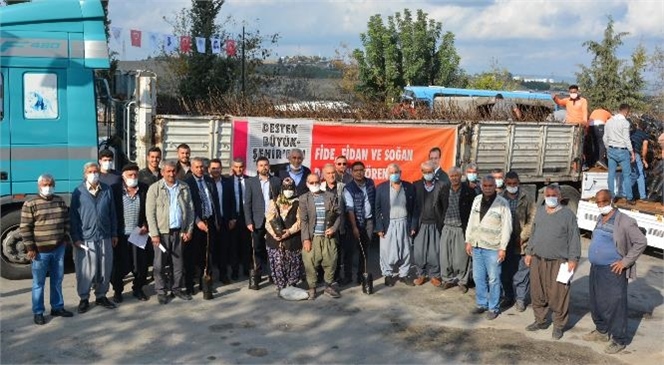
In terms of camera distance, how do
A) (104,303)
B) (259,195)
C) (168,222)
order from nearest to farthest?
(104,303), (168,222), (259,195)

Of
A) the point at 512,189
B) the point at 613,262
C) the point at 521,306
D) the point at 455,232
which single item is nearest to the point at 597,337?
the point at 613,262

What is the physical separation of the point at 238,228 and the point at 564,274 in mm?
3914

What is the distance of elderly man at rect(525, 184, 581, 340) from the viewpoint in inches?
273

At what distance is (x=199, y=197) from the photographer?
7.98 metres

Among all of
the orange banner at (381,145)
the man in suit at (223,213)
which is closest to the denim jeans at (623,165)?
the orange banner at (381,145)

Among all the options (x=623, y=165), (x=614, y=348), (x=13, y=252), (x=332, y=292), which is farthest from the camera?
(x=623, y=165)

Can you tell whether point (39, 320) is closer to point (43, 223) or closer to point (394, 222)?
point (43, 223)

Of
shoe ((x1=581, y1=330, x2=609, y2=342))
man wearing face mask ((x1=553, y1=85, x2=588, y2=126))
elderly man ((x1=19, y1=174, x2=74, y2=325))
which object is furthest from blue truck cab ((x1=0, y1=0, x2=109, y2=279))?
man wearing face mask ((x1=553, y1=85, x2=588, y2=126))

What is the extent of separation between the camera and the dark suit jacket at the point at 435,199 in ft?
28.2

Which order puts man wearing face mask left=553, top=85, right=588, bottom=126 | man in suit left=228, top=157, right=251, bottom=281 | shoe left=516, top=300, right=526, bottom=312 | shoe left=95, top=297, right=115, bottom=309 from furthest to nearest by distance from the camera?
man wearing face mask left=553, top=85, right=588, bottom=126 → man in suit left=228, top=157, right=251, bottom=281 → shoe left=516, top=300, right=526, bottom=312 → shoe left=95, top=297, right=115, bottom=309

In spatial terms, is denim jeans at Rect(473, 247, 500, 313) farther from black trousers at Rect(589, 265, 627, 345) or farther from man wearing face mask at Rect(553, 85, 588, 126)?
man wearing face mask at Rect(553, 85, 588, 126)

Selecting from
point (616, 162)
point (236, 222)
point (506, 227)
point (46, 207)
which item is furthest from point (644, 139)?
point (46, 207)

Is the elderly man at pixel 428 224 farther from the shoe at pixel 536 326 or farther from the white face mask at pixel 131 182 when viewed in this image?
Result: the white face mask at pixel 131 182

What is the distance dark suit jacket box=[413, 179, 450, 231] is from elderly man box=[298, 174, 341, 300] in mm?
1220
